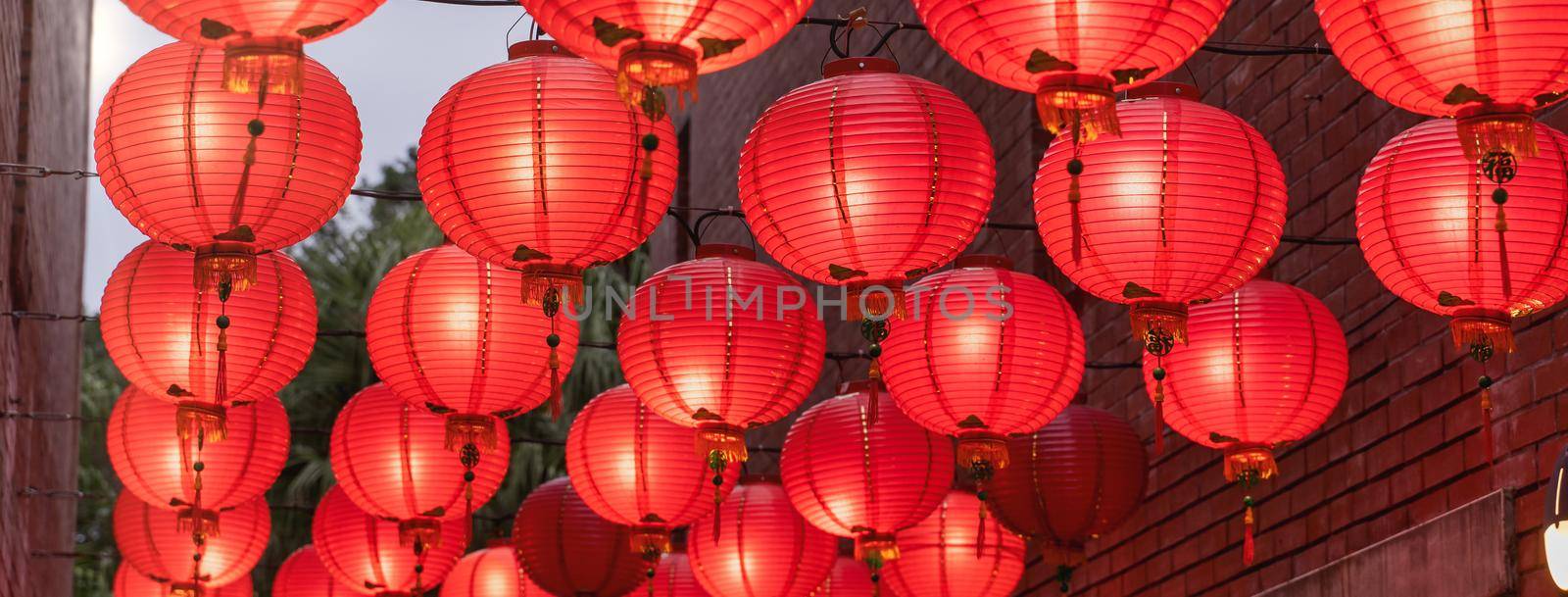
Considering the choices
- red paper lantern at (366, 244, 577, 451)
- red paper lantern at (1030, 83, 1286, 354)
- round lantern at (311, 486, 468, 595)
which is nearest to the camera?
red paper lantern at (1030, 83, 1286, 354)

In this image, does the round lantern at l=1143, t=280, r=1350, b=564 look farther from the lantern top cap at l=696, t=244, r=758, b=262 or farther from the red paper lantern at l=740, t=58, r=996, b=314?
the lantern top cap at l=696, t=244, r=758, b=262

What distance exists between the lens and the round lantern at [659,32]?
428cm

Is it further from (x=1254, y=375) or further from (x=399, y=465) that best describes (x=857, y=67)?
(x=399, y=465)

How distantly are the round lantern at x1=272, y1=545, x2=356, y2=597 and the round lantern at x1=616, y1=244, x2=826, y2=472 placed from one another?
437 centimetres

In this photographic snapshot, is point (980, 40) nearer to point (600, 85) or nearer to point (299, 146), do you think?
point (600, 85)

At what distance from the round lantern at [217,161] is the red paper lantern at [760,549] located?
2720 mm

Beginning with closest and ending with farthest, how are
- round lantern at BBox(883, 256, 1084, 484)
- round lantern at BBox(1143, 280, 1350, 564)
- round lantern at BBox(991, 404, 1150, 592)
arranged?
round lantern at BBox(1143, 280, 1350, 564) < round lantern at BBox(883, 256, 1084, 484) < round lantern at BBox(991, 404, 1150, 592)

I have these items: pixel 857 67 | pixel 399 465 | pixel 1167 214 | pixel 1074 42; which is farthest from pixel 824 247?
pixel 399 465

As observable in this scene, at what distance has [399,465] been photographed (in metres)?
7.79

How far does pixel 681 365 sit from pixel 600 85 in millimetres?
1073

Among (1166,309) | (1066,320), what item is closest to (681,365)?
(1066,320)

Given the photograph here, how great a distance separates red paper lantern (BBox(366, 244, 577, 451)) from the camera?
257 inches

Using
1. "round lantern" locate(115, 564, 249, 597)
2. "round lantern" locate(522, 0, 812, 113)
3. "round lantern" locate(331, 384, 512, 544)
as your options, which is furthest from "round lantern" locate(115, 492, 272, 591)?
"round lantern" locate(522, 0, 812, 113)

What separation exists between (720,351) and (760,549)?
1.85m
